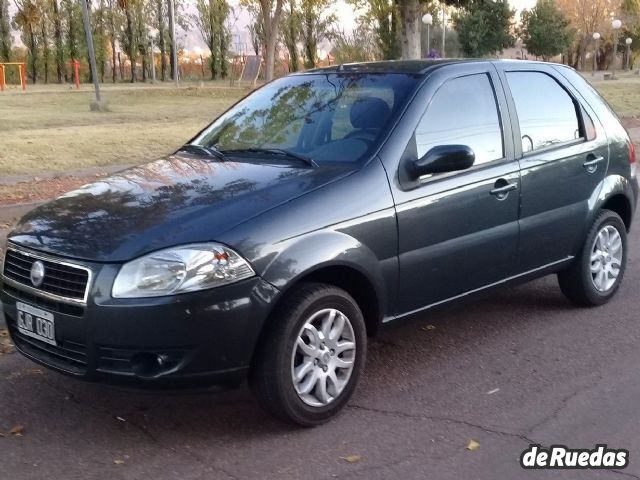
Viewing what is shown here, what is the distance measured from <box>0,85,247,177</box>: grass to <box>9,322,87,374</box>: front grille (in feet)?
27.9

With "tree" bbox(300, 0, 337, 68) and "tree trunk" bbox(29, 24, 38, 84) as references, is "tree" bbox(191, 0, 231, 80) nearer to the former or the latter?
"tree" bbox(300, 0, 337, 68)

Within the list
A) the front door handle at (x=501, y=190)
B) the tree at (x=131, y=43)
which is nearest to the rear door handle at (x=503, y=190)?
the front door handle at (x=501, y=190)

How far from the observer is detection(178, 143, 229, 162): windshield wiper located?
196 inches

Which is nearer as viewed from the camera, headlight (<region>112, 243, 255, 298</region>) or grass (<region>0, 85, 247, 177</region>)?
headlight (<region>112, 243, 255, 298</region>)

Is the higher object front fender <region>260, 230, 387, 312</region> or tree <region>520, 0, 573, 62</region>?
tree <region>520, 0, 573, 62</region>

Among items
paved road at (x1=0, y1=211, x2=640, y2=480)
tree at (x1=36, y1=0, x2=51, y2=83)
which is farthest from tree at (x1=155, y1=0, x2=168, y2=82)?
paved road at (x1=0, y1=211, x2=640, y2=480)

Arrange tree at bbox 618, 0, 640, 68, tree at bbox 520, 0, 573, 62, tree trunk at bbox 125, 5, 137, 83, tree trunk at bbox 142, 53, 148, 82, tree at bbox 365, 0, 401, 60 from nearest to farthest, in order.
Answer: tree at bbox 365, 0, 401, 60 < tree trunk at bbox 125, 5, 137, 83 < tree trunk at bbox 142, 53, 148, 82 < tree at bbox 618, 0, 640, 68 < tree at bbox 520, 0, 573, 62

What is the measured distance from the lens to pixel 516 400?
→ 4527mm

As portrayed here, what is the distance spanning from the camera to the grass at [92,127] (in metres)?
13.6

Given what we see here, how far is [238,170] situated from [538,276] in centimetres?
224

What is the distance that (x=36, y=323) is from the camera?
4062 millimetres

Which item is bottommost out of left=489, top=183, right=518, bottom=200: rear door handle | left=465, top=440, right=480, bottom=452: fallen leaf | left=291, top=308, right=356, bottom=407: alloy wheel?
left=465, top=440, right=480, bottom=452: fallen leaf

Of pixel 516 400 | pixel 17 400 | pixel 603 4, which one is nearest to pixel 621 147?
pixel 516 400

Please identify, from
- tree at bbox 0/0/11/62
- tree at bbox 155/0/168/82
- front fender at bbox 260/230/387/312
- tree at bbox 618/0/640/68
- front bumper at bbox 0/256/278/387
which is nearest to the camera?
front bumper at bbox 0/256/278/387
